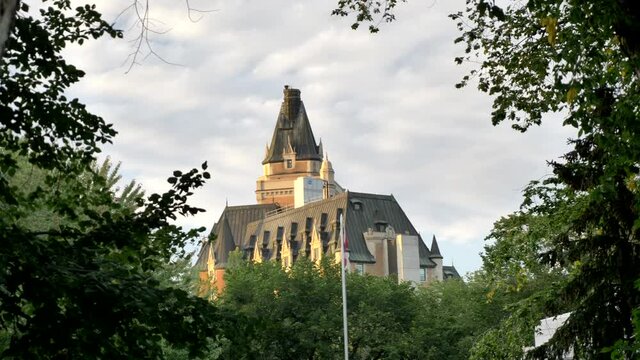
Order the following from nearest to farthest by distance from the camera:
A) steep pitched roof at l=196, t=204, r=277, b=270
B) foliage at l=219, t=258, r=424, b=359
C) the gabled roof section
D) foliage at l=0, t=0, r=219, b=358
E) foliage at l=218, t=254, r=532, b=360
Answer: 1. foliage at l=0, t=0, r=219, b=358
2. foliage at l=218, t=254, r=532, b=360
3. foliage at l=219, t=258, r=424, b=359
4. the gabled roof section
5. steep pitched roof at l=196, t=204, r=277, b=270

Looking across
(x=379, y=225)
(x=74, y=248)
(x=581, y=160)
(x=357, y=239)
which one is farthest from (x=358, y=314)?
(x=379, y=225)

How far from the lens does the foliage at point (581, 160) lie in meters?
11.7

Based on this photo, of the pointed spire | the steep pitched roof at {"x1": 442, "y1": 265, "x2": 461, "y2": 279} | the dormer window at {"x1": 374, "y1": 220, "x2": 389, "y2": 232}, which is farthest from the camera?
the steep pitched roof at {"x1": 442, "y1": 265, "x2": 461, "y2": 279}

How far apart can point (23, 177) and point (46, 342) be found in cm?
2541

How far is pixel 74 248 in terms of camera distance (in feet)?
37.6

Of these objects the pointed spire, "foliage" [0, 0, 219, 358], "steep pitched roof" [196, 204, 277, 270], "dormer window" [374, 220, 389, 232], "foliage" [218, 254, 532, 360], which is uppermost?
"steep pitched roof" [196, 204, 277, 270]

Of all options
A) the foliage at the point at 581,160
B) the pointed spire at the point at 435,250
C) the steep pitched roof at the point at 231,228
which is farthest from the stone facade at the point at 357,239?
the foliage at the point at 581,160

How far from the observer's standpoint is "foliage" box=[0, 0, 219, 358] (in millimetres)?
10852

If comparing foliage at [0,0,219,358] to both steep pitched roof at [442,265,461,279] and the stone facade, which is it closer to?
the stone facade

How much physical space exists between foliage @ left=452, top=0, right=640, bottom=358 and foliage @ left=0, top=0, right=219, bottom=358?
396cm

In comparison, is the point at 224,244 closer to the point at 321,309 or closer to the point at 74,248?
the point at 321,309

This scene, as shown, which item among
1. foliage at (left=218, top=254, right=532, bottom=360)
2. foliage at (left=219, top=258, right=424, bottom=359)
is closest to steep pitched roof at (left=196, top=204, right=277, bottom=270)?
foliage at (left=218, top=254, right=532, bottom=360)

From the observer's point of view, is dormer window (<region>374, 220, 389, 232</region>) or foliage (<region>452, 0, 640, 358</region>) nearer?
foliage (<region>452, 0, 640, 358</region>)

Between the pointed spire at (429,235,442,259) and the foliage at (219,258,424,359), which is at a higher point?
the pointed spire at (429,235,442,259)
